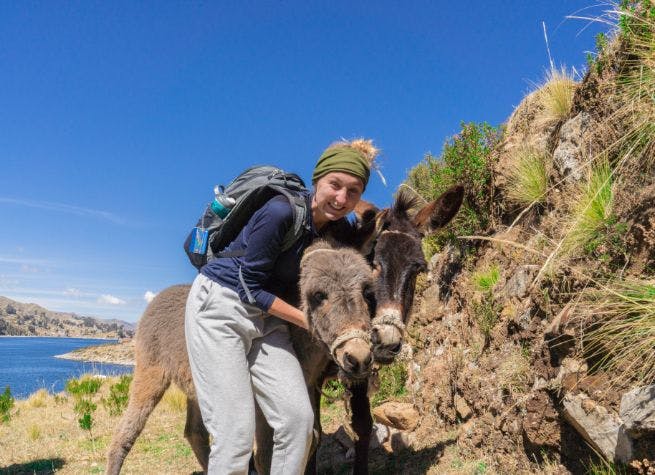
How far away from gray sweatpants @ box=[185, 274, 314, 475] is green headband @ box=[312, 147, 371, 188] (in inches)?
45.4

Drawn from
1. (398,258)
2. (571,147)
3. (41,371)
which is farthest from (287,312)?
(41,371)

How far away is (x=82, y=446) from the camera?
7105 mm

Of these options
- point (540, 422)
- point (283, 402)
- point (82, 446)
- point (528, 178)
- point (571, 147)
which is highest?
point (571, 147)

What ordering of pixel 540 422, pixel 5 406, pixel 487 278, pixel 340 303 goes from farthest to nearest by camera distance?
pixel 5 406, pixel 487 278, pixel 540 422, pixel 340 303

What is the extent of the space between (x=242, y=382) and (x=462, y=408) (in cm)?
280

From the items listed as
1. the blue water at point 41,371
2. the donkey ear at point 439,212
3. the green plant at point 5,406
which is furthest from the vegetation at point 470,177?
the blue water at point 41,371

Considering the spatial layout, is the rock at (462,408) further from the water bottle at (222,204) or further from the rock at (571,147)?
the water bottle at (222,204)

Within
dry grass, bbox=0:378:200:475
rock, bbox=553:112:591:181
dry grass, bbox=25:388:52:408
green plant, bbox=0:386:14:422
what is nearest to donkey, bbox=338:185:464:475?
rock, bbox=553:112:591:181

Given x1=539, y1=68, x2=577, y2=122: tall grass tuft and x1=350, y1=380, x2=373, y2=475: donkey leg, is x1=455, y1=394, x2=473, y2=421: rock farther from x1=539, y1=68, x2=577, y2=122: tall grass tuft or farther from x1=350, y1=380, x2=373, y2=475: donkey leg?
x1=539, y1=68, x2=577, y2=122: tall grass tuft

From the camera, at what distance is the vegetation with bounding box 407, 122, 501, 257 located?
22.3ft

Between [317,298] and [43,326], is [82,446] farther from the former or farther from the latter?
[43,326]

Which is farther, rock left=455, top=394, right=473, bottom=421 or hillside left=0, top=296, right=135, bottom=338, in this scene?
hillside left=0, top=296, right=135, bottom=338

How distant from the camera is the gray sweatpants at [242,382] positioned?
310 centimetres

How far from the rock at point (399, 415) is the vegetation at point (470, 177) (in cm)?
244
